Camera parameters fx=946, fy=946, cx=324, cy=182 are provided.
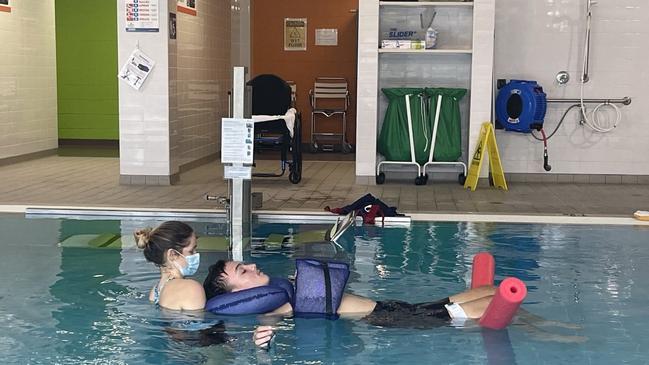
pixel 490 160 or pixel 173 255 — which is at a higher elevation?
pixel 173 255

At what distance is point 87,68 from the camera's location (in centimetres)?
1445

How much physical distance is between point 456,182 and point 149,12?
12.0ft

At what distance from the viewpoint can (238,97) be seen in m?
5.80

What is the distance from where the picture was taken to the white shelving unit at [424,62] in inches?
384

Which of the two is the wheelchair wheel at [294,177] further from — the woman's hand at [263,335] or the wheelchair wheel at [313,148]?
the woman's hand at [263,335]

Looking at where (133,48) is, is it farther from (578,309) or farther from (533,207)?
(578,309)

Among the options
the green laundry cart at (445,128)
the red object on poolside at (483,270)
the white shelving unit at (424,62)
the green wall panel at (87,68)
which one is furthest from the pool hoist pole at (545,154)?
the green wall panel at (87,68)

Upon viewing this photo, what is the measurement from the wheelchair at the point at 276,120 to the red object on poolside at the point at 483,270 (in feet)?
16.9

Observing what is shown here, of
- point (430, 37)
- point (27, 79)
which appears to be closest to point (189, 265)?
point (430, 37)

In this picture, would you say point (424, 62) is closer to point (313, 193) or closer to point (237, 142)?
point (313, 193)

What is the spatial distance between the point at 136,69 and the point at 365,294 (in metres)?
5.20

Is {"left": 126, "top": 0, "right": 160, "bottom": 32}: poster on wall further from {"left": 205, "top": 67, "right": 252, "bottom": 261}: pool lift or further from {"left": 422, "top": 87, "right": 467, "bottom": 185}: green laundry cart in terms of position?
{"left": 205, "top": 67, "right": 252, "bottom": 261}: pool lift

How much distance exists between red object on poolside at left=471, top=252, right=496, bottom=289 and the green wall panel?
10.4m

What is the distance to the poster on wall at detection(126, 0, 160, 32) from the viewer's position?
9570 millimetres
